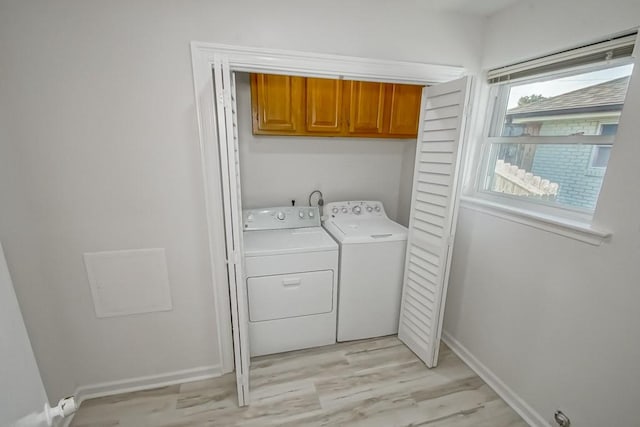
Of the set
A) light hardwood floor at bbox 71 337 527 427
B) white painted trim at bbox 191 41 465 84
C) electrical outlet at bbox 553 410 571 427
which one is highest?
white painted trim at bbox 191 41 465 84

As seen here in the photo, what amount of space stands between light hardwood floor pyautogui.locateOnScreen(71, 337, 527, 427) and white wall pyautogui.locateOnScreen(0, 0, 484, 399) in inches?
9.2

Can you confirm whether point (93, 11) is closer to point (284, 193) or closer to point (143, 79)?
point (143, 79)

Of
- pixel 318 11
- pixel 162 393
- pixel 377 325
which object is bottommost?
pixel 162 393

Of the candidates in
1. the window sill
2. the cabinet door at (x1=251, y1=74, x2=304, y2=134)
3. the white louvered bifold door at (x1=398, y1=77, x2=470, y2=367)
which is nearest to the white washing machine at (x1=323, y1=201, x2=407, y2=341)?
the white louvered bifold door at (x1=398, y1=77, x2=470, y2=367)

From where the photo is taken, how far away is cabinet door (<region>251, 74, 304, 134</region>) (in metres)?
1.97

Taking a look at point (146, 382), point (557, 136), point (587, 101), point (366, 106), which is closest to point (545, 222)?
point (557, 136)

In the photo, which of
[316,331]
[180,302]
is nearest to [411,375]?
[316,331]

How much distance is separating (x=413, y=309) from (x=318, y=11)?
2071 millimetres

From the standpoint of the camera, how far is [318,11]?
61.2 inches

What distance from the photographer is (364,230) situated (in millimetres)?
2225

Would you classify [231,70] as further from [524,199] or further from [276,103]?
[524,199]

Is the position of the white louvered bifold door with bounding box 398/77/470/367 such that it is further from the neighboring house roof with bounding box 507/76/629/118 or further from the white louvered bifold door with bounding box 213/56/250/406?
the white louvered bifold door with bounding box 213/56/250/406

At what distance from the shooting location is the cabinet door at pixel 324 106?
81.2 inches

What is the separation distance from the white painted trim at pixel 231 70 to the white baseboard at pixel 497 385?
1.69 metres
